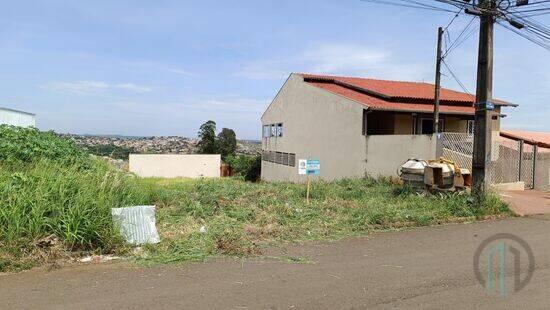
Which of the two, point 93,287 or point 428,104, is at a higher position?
point 428,104

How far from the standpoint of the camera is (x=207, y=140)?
63.3 m

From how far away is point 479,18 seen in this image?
12.0m

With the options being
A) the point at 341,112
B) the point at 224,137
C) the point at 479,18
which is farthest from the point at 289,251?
the point at 224,137

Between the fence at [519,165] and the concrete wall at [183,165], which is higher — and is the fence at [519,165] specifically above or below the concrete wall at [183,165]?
above

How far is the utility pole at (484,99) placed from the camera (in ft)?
38.7

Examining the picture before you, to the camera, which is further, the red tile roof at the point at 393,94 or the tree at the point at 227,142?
the tree at the point at 227,142

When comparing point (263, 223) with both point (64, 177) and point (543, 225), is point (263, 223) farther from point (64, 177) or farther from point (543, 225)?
point (543, 225)

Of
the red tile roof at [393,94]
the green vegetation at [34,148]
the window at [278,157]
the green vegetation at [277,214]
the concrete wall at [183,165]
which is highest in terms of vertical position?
the red tile roof at [393,94]

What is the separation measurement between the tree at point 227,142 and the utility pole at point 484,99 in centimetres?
5259

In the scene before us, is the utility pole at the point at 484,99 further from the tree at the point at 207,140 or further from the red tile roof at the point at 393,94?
the tree at the point at 207,140

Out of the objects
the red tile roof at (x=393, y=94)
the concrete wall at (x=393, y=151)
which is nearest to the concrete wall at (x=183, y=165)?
the red tile roof at (x=393, y=94)

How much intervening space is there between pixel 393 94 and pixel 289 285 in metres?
20.6

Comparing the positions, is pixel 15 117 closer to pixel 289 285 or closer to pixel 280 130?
pixel 280 130

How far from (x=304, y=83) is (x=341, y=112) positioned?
5.63 m
